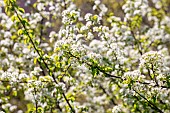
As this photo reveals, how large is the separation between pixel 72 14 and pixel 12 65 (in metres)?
3.00

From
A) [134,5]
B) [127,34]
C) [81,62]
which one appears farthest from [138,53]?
[81,62]

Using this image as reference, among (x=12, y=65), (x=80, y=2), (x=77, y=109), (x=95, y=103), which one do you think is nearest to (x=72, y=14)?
(x=77, y=109)

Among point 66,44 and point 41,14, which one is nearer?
point 66,44

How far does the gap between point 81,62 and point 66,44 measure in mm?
300

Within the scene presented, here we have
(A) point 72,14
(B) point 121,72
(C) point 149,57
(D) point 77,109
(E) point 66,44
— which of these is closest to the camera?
(C) point 149,57

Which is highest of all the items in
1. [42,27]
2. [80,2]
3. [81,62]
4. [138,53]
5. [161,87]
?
[80,2]

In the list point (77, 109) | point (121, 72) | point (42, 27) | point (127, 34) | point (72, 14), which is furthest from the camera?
point (42, 27)

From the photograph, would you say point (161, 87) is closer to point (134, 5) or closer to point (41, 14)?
point (134, 5)

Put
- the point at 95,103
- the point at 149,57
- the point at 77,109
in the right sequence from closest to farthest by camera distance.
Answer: the point at 149,57 < the point at 77,109 < the point at 95,103

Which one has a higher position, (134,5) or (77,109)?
(134,5)

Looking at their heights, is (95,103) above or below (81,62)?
above

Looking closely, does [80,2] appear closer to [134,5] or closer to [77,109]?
[134,5]

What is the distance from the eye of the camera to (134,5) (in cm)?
671

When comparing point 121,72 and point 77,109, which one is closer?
point 121,72
